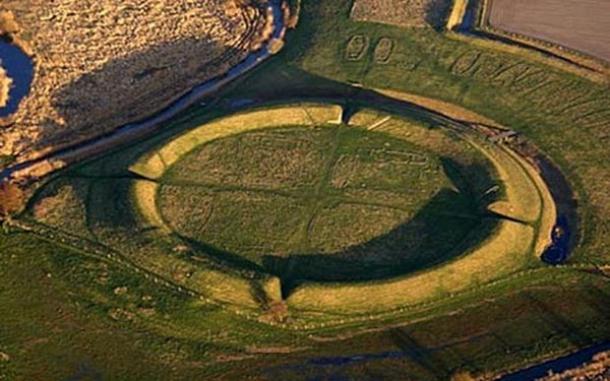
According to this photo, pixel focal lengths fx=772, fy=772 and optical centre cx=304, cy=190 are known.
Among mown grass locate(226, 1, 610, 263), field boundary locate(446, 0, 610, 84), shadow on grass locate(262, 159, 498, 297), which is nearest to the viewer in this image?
shadow on grass locate(262, 159, 498, 297)

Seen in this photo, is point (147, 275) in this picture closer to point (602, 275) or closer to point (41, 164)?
point (41, 164)

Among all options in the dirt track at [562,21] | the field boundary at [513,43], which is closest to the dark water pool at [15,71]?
the field boundary at [513,43]

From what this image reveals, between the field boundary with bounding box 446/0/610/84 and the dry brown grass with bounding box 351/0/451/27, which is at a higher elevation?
the dry brown grass with bounding box 351/0/451/27

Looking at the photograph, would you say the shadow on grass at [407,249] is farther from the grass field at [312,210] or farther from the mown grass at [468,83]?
the mown grass at [468,83]

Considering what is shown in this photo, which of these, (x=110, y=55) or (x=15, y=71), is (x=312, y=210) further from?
(x=15, y=71)

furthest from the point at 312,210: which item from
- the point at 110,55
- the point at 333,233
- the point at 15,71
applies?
the point at 15,71


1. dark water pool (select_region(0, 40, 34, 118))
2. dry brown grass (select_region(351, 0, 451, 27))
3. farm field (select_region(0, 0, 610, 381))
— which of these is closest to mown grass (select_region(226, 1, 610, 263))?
farm field (select_region(0, 0, 610, 381))

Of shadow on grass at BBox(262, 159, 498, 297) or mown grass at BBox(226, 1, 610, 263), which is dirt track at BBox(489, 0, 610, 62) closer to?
mown grass at BBox(226, 1, 610, 263)
